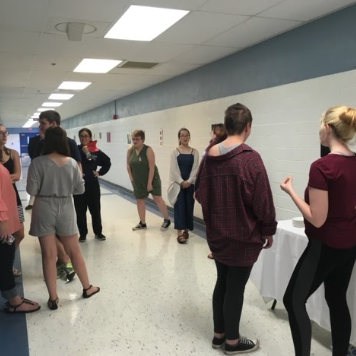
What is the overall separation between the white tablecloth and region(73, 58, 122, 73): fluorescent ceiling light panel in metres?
3.70

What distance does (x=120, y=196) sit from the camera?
8.38 meters

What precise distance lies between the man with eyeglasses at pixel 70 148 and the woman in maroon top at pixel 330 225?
220cm

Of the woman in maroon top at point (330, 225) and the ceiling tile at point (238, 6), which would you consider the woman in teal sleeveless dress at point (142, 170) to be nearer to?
the ceiling tile at point (238, 6)

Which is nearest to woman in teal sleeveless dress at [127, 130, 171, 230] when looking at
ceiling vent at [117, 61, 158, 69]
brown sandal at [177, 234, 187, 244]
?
brown sandal at [177, 234, 187, 244]

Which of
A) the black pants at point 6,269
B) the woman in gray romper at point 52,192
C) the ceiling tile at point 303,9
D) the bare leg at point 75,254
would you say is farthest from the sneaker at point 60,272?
the ceiling tile at point 303,9

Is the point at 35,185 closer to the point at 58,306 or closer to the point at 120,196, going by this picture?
the point at 58,306

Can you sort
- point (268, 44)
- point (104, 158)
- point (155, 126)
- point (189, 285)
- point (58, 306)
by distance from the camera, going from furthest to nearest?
point (155, 126)
point (104, 158)
point (268, 44)
point (189, 285)
point (58, 306)

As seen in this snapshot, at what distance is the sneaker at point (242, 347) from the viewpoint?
85.3 inches

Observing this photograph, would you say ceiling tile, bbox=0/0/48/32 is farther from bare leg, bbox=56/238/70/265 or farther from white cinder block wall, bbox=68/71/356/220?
white cinder block wall, bbox=68/71/356/220

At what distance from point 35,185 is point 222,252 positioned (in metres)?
1.47

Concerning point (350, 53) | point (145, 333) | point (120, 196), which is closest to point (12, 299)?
point (145, 333)

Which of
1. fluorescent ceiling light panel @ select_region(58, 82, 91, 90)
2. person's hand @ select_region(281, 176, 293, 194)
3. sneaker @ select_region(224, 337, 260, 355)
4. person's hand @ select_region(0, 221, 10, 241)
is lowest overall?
sneaker @ select_region(224, 337, 260, 355)

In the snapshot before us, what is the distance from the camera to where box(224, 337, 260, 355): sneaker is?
2.17 meters

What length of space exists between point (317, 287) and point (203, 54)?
3.58m
